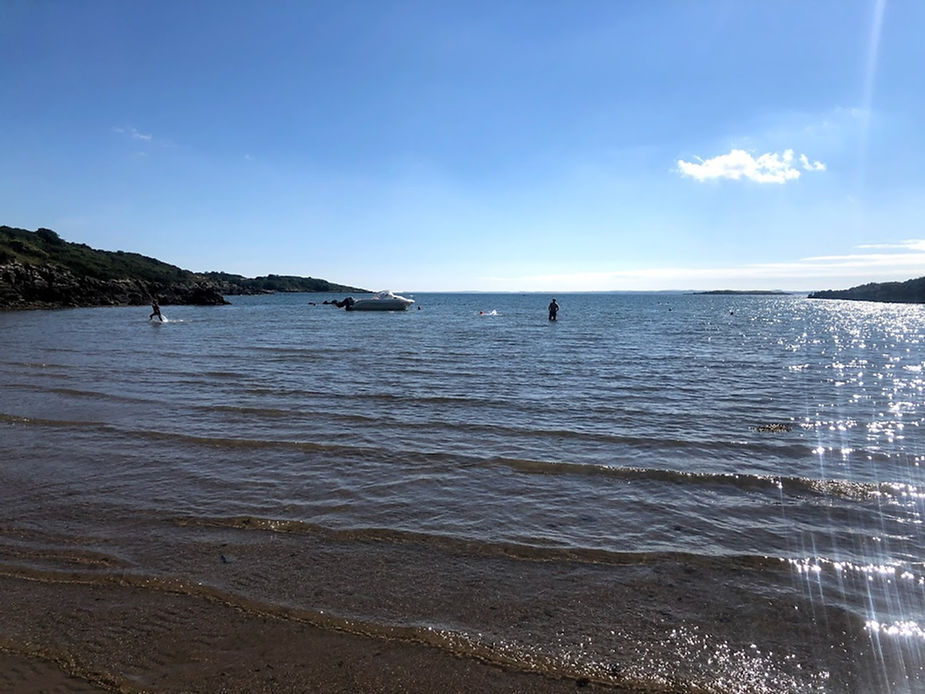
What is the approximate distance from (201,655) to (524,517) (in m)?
3.98

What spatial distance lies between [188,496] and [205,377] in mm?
11877

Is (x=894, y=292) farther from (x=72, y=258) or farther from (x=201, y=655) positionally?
(x=72, y=258)

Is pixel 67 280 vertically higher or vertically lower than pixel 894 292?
lower

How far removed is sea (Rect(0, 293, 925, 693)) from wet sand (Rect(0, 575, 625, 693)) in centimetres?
19

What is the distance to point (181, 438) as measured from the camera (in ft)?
35.0

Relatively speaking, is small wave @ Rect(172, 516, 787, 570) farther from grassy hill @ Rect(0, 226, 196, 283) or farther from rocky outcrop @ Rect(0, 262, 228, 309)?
grassy hill @ Rect(0, 226, 196, 283)

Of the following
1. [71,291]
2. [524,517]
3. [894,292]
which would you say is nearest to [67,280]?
[71,291]

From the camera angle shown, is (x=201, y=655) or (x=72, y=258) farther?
(x=72, y=258)

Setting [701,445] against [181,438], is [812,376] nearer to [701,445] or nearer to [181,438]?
[701,445]

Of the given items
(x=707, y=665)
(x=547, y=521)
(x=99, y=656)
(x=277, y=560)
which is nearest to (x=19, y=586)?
(x=99, y=656)

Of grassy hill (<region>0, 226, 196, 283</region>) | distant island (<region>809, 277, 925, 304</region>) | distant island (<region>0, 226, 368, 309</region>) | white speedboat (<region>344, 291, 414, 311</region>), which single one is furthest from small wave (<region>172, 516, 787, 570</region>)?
distant island (<region>809, 277, 925, 304</region>)

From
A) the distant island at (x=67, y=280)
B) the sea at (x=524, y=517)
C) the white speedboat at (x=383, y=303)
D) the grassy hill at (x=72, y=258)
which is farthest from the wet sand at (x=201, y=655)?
the grassy hill at (x=72, y=258)

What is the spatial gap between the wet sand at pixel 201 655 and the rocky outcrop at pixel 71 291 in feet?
250

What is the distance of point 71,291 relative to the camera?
239 feet
